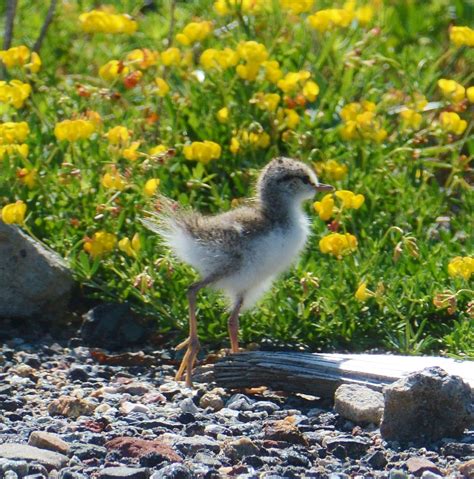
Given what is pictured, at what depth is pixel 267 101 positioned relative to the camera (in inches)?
273

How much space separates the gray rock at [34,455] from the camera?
4512 mm

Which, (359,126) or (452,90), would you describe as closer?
(359,126)

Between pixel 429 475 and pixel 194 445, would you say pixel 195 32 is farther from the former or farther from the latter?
pixel 429 475

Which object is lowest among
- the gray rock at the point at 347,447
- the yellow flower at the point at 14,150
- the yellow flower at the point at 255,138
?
the gray rock at the point at 347,447

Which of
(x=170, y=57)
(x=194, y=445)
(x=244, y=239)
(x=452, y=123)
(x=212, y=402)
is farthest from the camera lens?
(x=170, y=57)

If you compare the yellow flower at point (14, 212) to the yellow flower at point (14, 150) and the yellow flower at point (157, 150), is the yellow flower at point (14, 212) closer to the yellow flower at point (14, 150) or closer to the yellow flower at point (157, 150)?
the yellow flower at point (14, 150)

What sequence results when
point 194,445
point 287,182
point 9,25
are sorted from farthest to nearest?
point 9,25
point 287,182
point 194,445

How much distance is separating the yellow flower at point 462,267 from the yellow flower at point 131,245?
1.47m

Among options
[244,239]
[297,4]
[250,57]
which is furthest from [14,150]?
[297,4]

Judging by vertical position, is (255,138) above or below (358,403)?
above

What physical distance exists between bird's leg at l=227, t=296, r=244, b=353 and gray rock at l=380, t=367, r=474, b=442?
4.05 feet

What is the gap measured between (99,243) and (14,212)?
0.44m

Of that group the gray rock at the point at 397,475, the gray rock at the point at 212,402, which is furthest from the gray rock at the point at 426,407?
the gray rock at the point at 212,402

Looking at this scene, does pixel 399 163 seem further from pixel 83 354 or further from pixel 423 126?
pixel 83 354
